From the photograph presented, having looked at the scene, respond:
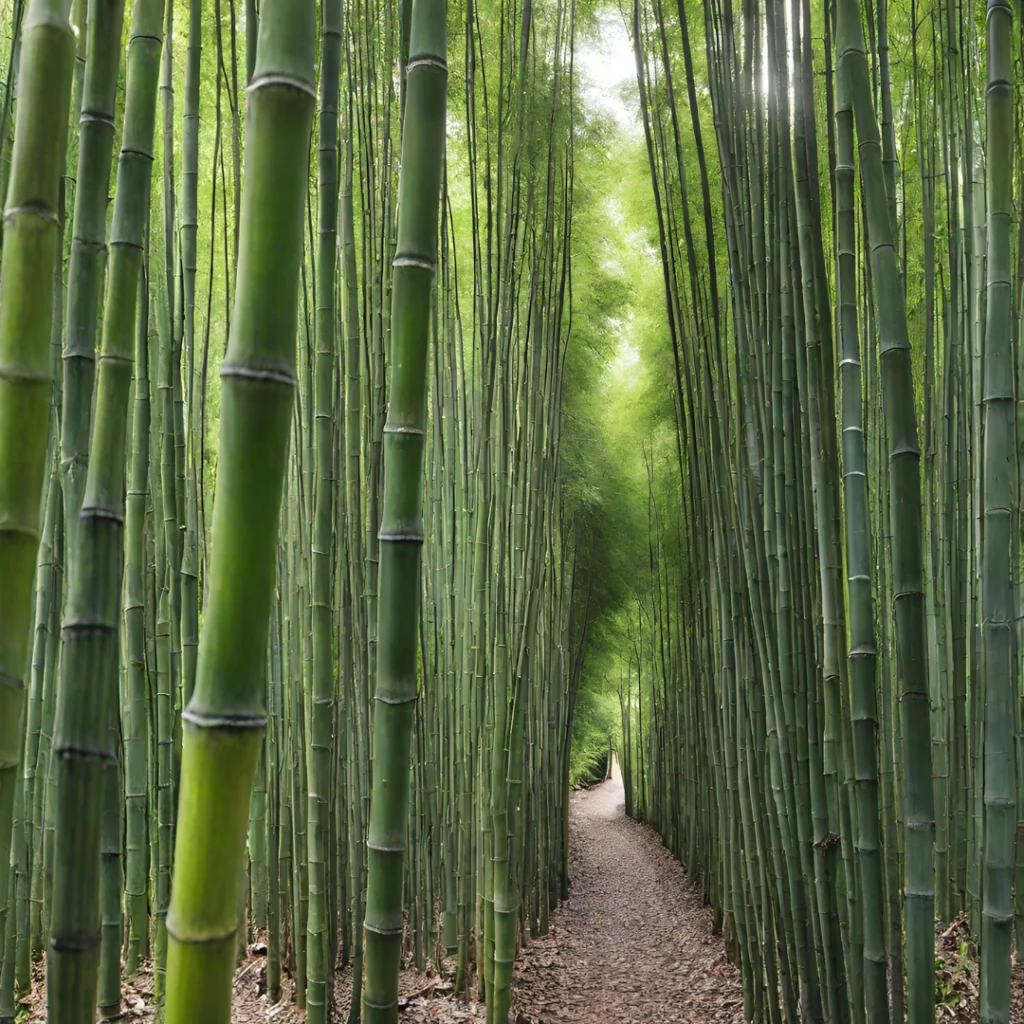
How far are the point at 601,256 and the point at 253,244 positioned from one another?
5.39 metres

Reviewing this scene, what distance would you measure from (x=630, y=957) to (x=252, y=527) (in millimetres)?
4211

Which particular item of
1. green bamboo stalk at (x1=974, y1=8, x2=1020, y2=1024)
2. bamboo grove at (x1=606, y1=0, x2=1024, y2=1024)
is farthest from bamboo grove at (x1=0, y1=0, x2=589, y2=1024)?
green bamboo stalk at (x1=974, y1=8, x2=1020, y2=1024)

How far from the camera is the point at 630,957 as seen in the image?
4152 millimetres

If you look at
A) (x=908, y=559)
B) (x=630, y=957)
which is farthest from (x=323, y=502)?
(x=630, y=957)

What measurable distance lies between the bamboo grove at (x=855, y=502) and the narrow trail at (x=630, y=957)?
14.4 inches

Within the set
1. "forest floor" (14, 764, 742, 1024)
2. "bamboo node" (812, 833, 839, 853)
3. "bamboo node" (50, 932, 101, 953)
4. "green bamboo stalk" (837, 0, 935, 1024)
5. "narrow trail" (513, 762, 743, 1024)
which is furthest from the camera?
"narrow trail" (513, 762, 743, 1024)

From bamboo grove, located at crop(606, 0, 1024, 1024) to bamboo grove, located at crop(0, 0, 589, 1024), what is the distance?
1.77ft

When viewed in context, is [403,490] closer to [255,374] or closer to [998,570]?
[255,374]

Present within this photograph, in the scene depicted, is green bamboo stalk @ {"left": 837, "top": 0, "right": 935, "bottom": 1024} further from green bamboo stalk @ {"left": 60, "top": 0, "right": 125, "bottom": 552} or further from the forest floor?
the forest floor

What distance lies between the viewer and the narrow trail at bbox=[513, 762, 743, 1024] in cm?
320

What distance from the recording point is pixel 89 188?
778 millimetres

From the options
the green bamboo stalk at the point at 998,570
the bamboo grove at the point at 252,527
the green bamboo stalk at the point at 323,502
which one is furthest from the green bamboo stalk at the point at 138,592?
the green bamboo stalk at the point at 998,570

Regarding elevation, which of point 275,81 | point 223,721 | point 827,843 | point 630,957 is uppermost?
point 275,81

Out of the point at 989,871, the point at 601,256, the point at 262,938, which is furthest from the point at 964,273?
the point at 601,256
